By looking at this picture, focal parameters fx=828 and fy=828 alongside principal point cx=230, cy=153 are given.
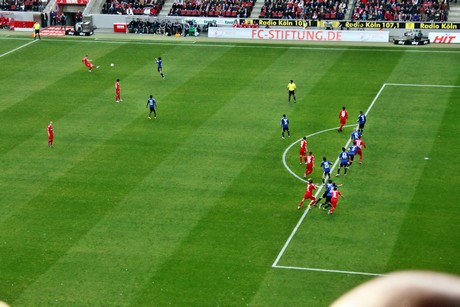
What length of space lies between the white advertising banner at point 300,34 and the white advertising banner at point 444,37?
3.75 metres

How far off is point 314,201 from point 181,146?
11.8 metres

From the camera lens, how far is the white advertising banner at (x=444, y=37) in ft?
230

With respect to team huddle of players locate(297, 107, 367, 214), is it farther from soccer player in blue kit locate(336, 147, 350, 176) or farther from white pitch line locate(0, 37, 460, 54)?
white pitch line locate(0, 37, 460, 54)

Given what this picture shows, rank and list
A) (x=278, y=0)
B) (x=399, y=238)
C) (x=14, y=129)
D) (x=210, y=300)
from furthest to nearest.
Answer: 1. (x=278, y=0)
2. (x=14, y=129)
3. (x=399, y=238)
4. (x=210, y=300)

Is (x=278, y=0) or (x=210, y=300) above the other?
(x=278, y=0)

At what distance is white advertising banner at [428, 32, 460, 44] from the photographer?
70.0 meters

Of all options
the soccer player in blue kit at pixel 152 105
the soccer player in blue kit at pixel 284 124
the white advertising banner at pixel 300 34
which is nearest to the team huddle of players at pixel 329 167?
the soccer player in blue kit at pixel 284 124

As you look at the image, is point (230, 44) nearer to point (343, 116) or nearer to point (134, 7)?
point (134, 7)

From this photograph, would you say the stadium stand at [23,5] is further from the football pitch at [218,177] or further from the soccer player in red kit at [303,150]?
the soccer player in red kit at [303,150]

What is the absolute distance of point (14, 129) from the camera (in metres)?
49.0

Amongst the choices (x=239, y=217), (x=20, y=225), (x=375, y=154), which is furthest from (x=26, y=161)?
(x=375, y=154)

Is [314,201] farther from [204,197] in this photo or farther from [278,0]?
[278,0]

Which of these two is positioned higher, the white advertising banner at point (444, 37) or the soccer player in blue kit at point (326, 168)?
the white advertising banner at point (444, 37)

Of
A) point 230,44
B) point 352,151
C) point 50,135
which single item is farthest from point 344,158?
point 230,44
